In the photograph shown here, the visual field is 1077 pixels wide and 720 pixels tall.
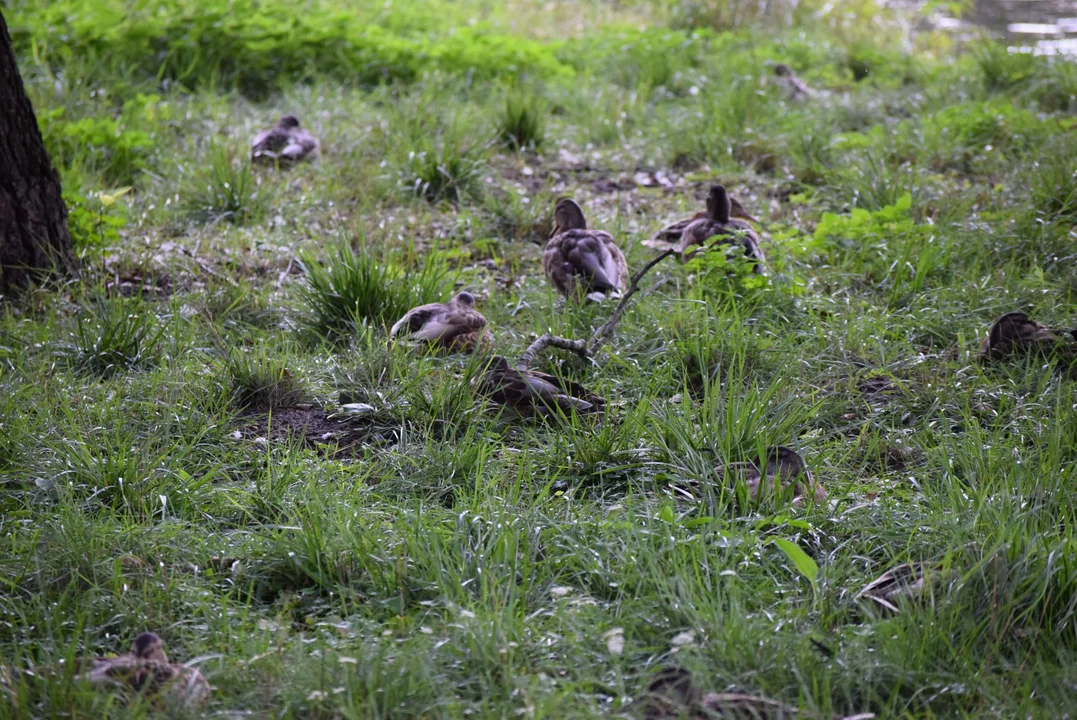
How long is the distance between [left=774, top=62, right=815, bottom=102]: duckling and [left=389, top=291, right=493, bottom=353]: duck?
5157 millimetres

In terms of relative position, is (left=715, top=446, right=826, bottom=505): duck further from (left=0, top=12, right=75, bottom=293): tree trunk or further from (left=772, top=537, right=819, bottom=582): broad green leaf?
(left=0, top=12, right=75, bottom=293): tree trunk

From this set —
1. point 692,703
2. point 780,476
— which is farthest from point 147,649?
point 780,476

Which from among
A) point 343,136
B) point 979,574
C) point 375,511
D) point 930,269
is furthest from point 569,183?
point 979,574

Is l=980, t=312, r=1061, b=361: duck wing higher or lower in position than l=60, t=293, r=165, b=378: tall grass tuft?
higher

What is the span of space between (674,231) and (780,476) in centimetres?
262

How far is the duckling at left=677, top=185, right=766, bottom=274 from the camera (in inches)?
192

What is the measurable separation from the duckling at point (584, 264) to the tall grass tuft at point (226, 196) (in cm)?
190

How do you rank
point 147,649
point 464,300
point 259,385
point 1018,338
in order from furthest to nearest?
point 464,300, point 1018,338, point 259,385, point 147,649

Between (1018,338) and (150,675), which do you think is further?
(1018,338)

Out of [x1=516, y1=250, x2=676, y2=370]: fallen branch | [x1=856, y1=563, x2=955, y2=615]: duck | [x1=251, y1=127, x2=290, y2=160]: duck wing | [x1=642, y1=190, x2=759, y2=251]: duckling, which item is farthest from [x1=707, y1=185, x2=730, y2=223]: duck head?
[x1=251, y1=127, x2=290, y2=160]: duck wing

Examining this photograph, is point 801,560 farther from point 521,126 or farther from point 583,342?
point 521,126

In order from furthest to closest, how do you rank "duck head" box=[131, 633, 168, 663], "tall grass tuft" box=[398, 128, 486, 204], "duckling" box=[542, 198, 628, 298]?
1. "tall grass tuft" box=[398, 128, 486, 204]
2. "duckling" box=[542, 198, 628, 298]
3. "duck head" box=[131, 633, 168, 663]

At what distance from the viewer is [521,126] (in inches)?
285

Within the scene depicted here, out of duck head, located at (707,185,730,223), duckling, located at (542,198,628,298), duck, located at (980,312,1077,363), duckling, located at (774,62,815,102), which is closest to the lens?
duck, located at (980,312,1077,363)
